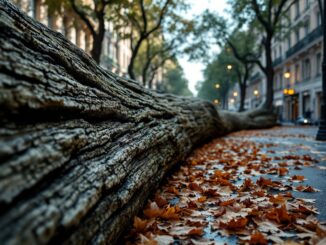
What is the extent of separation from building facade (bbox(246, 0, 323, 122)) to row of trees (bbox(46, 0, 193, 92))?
952 centimetres

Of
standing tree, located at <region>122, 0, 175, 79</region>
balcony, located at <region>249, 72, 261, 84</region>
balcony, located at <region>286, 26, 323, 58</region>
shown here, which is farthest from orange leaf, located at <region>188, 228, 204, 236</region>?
balcony, located at <region>249, 72, 261, 84</region>

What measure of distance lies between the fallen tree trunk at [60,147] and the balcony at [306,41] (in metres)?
29.0

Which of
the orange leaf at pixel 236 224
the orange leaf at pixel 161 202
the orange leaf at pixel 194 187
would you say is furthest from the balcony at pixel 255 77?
the orange leaf at pixel 236 224

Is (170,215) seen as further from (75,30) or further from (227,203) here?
(75,30)

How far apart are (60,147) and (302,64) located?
1373 inches

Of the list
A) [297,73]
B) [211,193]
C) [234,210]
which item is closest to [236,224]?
[234,210]

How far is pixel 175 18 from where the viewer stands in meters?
22.0

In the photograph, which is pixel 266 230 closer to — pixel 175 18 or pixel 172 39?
pixel 175 18

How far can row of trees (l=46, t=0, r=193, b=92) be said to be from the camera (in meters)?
12.7

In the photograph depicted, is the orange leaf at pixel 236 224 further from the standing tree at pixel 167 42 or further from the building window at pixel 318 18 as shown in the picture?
the building window at pixel 318 18

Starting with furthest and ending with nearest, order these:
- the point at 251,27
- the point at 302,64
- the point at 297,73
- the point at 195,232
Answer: the point at 297,73 < the point at 302,64 < the point at 251,27 < the point at 195,232

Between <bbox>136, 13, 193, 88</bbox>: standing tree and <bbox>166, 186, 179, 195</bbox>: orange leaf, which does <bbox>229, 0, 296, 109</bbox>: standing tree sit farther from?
<bbox>166, 186, 179, 195</bbox>: orange leaf

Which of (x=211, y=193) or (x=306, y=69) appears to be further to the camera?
(x=306, y=69)

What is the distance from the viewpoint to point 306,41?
2959 centimetres
